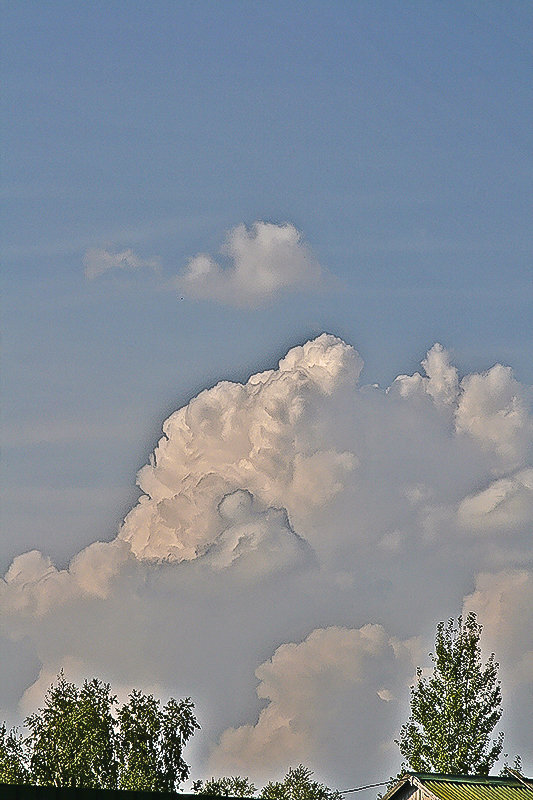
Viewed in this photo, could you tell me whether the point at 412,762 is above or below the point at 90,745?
below

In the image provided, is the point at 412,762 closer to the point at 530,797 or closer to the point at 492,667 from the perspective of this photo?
the point at 492,667

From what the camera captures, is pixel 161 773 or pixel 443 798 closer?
pixel 443 798

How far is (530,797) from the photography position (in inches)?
1845

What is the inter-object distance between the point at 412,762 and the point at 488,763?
3543 millimetres

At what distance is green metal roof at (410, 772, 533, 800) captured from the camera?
44.9m

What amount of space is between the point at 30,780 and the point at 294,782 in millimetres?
60329

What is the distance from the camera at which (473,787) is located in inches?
1812

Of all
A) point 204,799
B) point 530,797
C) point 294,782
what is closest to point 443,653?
point 530,797

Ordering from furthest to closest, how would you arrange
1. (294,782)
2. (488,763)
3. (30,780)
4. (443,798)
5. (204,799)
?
1. (294,782)
2. (30,780)
3. (488,763)
4. (443,798)
5. (204,799)

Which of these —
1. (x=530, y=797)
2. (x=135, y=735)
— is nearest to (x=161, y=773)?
(x=135, y=735)

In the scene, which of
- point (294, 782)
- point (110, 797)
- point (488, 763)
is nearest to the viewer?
point (110, 797)

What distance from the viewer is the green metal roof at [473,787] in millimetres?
44928

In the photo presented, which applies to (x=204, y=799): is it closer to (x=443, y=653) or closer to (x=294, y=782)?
(x=443, y=653)

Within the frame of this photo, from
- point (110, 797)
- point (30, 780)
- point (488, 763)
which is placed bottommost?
point (110, 797)
